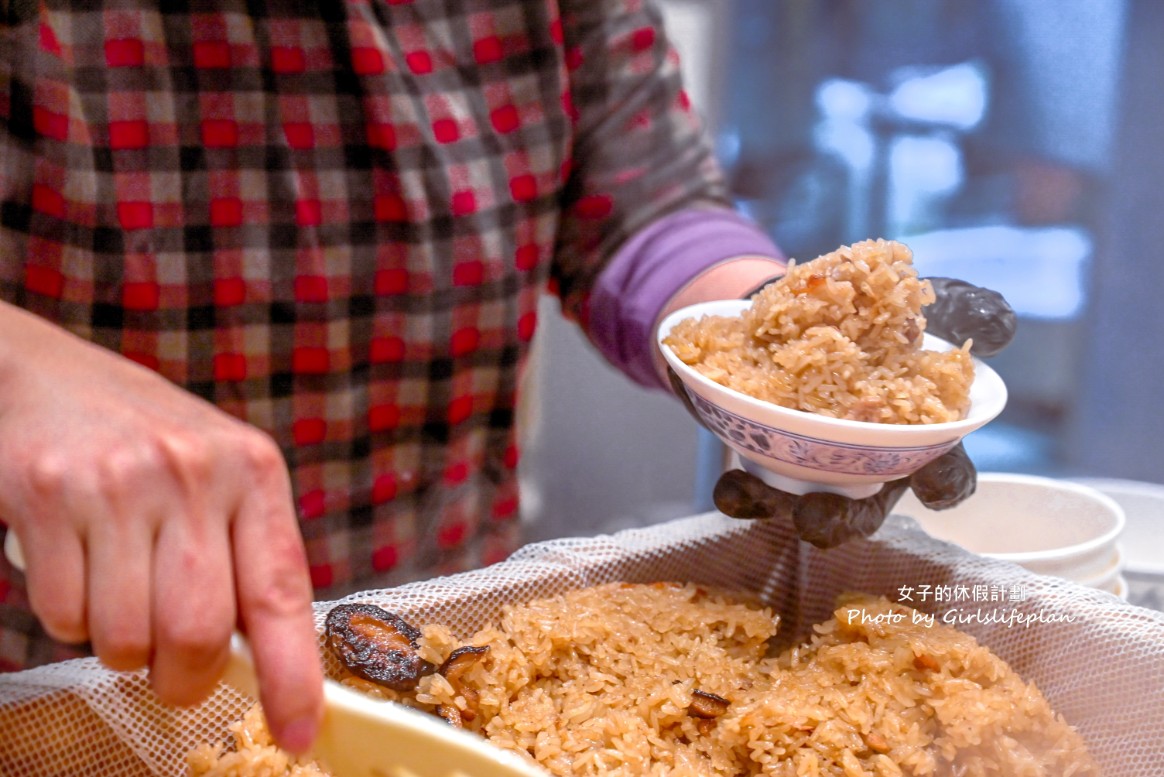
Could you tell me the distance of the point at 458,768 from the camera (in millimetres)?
826

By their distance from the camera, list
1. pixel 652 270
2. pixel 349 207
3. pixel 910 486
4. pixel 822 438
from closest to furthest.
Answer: pixel 822 438 → pixel 910 486 → pixel 349 207 → pixel 652 270

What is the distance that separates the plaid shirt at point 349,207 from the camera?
4.86 feet

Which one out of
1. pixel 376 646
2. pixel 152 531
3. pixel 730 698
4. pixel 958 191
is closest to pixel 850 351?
pixel 730 698

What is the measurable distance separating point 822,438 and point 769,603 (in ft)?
1.49

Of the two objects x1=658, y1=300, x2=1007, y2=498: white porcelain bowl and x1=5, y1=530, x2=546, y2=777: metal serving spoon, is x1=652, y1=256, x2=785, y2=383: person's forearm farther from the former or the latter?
x1=5, y1=530, x2=546, y2=777: metal serving spoon

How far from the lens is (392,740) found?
831 millimetres

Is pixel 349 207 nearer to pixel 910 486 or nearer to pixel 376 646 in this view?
pixel 376 646

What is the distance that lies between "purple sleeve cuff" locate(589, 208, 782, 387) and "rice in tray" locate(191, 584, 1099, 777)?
66 centimetres

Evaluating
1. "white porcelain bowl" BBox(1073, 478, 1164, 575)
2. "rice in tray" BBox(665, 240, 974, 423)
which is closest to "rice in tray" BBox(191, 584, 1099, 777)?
→ "rice in tray" BBox(665, 240, 974, 423)

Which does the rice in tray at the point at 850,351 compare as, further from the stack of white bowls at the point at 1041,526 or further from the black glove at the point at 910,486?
the stack of white bowls at the point at 1041,526

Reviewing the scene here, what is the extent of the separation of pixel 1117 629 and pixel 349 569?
1.27 m

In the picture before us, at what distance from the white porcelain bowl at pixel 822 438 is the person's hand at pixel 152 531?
0.61 metres

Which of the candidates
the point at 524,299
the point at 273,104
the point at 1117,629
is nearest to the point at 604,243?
the point at 524,299

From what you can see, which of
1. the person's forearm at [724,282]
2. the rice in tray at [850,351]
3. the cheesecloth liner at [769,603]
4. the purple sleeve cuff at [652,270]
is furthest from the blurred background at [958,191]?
the rice in tray at [850,351]
